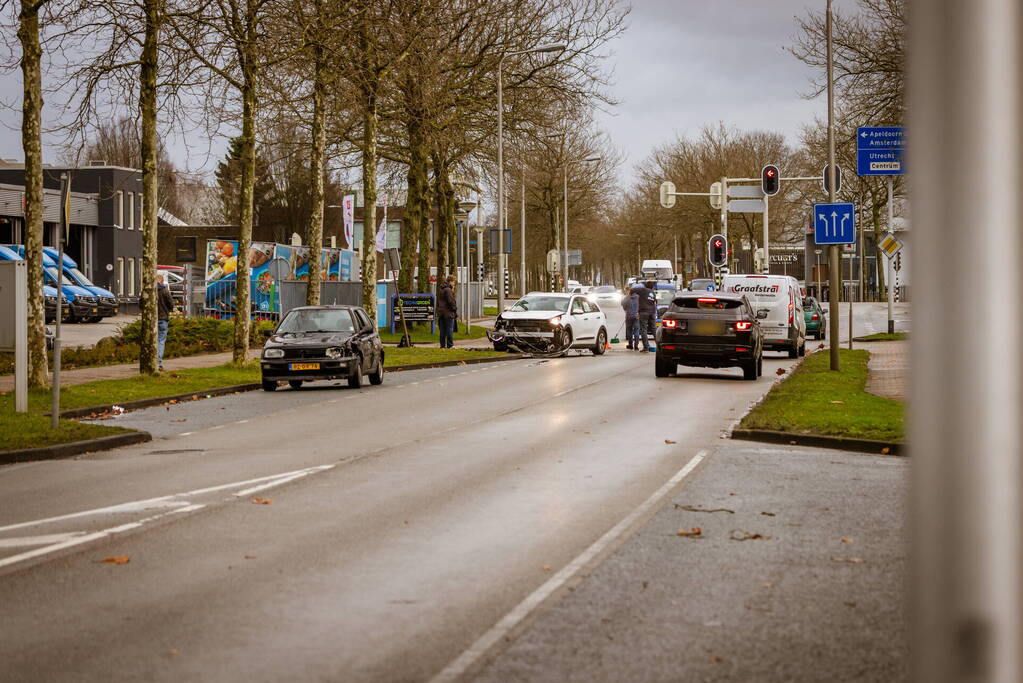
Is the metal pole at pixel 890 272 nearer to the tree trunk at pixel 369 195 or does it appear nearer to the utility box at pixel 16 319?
the tree trunk at pixel 369 195

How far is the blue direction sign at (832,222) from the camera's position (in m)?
24.3

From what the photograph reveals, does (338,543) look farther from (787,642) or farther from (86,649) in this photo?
(787,642)

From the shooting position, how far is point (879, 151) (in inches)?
890

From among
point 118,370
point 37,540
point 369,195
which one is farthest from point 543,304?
point 37,540

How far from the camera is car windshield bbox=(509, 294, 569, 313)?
3666 cm

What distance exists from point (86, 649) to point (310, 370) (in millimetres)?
18198

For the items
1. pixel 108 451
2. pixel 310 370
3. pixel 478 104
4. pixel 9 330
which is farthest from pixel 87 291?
pixel 108 451

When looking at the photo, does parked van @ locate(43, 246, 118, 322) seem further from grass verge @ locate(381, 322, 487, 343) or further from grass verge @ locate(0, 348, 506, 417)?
grass verge @ locate(0, 348, 506, 417)

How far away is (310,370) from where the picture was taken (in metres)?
24.0

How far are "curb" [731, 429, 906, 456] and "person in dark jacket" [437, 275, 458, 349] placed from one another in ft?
73.6

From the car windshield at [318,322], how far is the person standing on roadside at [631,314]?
13386mm

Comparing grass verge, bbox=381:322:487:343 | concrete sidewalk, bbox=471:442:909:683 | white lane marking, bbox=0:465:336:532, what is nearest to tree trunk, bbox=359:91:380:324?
grass verge, bbox=381:322:487:343

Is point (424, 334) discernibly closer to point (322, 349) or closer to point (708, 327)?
point (708, 327)

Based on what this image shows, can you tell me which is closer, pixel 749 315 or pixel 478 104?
pixel 749 315
